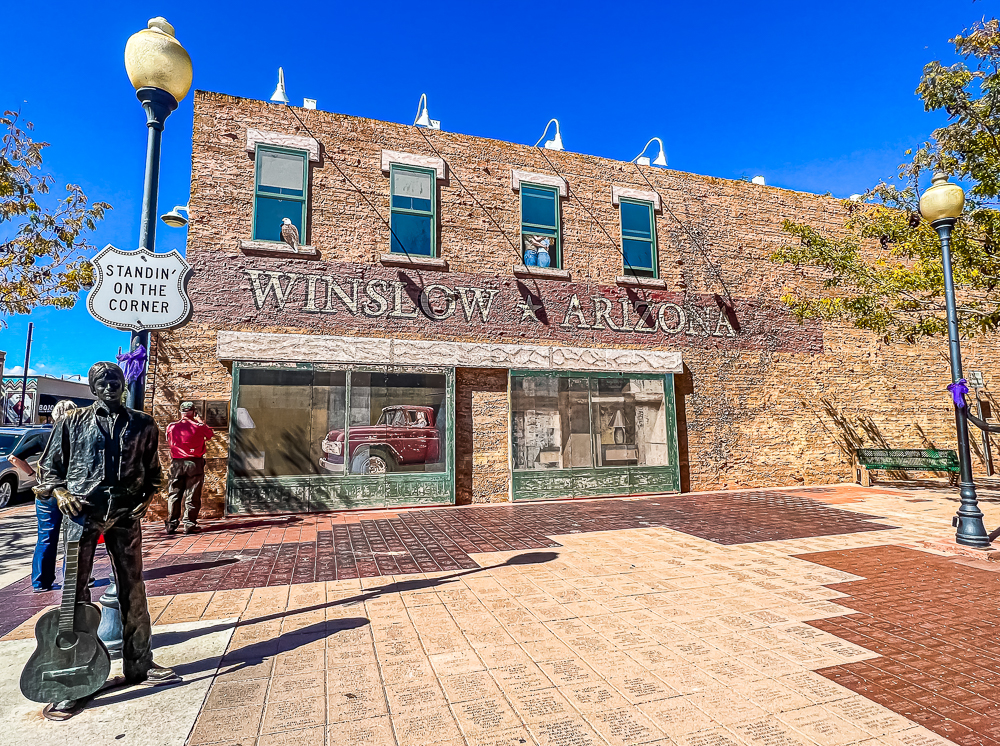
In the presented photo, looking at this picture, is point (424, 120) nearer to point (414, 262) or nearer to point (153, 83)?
point (414, 262)

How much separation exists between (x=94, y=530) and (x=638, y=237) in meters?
12.2

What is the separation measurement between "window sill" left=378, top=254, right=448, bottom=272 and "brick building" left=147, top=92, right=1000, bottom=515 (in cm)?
4

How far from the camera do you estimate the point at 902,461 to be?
42.4 feet

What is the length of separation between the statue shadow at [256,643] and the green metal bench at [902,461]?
12509mm

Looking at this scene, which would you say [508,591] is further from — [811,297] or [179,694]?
[811,297]

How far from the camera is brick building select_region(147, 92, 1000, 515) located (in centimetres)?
1015

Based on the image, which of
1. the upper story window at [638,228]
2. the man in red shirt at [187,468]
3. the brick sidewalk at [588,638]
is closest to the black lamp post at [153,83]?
the brick sidewalk at [588,638]

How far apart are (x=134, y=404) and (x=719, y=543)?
6748 mm

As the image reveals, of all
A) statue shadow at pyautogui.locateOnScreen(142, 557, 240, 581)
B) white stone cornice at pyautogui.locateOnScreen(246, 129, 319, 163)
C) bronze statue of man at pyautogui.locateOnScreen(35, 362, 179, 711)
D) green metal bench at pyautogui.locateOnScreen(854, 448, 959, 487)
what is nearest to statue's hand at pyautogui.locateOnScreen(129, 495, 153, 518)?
bronze statue of man at pyautogui.locateOnScreen(35, 362, 179, 711)

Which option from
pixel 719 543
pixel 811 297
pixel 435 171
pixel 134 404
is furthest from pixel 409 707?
pixel 811 297

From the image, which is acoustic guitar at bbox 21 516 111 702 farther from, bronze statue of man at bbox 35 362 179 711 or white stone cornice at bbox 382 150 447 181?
Result: white stone cornice at bbox 382 150 447 181

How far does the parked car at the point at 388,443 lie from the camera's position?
10.4 meters

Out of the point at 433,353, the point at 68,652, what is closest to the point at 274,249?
the point at 433,353

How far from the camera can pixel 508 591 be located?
203 inches
